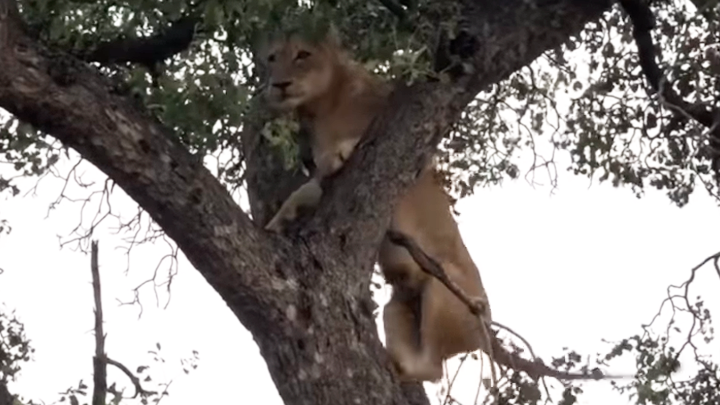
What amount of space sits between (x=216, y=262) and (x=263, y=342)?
0.30 meters

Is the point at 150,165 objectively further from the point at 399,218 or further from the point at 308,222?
the point at 399,218

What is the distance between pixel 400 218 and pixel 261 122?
81 centimetres

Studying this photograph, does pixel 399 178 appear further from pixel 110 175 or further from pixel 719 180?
pixel 719 180

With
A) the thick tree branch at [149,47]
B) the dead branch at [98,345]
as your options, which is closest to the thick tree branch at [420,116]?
the thick tree branch at [149,47]

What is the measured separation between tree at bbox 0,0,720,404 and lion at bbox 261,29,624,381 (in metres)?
0.20

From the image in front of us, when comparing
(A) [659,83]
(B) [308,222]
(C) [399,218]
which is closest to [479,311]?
(C) [399,218]

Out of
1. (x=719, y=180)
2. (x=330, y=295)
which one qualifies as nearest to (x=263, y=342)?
(x=330, y=295)

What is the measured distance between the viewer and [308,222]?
4312mm

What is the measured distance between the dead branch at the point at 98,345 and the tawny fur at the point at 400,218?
1059mm

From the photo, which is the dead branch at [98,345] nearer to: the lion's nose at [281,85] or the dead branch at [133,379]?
the dead branch at [133,379]

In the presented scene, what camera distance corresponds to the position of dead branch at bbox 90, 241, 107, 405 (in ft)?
18.4

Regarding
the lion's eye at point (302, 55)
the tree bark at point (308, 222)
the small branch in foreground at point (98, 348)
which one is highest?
the lion's eye at point (302, 55)

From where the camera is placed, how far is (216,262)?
3924mm

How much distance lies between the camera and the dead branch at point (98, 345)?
5.59 meters
